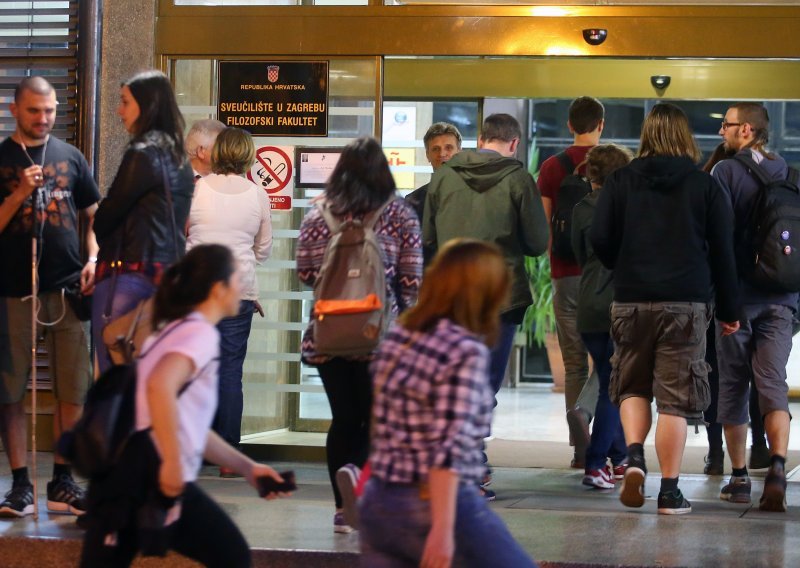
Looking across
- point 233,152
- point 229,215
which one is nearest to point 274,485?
point 229,215

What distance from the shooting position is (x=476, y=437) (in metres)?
3.54

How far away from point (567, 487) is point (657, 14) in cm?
277

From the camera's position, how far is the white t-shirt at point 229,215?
280 inches

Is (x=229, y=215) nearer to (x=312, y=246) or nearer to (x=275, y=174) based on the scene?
(x=275, y=174)

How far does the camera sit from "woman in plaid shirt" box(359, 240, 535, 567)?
3.45 m

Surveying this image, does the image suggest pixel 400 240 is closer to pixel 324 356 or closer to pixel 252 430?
pixel 324 356

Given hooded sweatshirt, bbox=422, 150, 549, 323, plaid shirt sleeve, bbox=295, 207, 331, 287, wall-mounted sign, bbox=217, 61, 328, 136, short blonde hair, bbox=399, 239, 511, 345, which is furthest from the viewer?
wall-mounted sign, bbox=217, 61, 328, 136

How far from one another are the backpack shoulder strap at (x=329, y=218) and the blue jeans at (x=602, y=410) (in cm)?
224

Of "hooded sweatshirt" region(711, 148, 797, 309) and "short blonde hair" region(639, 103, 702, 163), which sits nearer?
"short blonde hair" region(639, 103, 702, 163)

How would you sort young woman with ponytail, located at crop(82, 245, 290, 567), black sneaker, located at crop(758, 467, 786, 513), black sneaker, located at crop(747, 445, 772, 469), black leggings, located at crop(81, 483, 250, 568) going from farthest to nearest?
1. black sneaker, located at crop(747, 445, 772, 469)
2. black sneaker, located at crop(758, 467, 786, 513)
3. black leggings, located at crop(81, 483, 250, 568)
4. young woman with ponytail, located at crop(82, 245, 290, 567)

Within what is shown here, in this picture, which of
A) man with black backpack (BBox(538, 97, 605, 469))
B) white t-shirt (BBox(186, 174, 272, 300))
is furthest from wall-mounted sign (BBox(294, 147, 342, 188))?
man with black backpack (BBox(538, 97, 605, 469))

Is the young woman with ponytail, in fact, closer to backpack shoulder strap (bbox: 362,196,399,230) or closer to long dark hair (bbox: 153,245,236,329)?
long dark hair (bbox: 153,245,236,329)

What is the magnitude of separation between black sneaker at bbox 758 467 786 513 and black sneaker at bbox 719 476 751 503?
24 centimetres

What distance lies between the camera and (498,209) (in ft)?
22.2
